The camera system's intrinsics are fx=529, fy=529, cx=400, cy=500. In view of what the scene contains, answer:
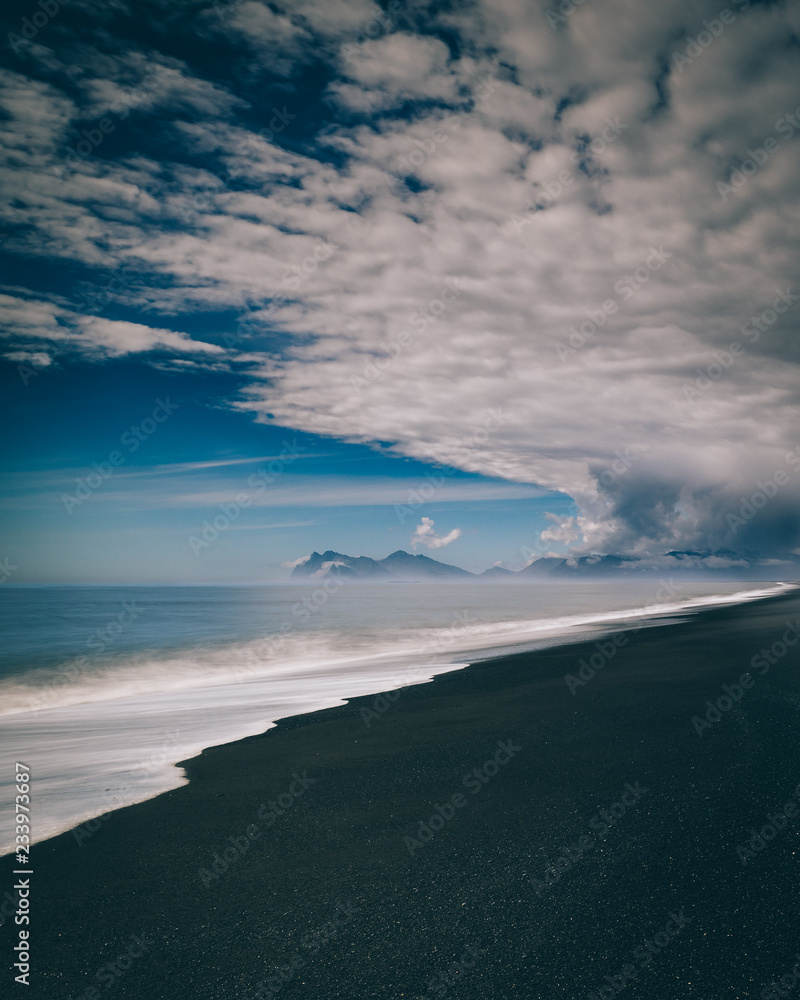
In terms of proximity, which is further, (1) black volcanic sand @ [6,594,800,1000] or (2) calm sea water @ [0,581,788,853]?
(2) calm sea water @ [0,581,788,853]

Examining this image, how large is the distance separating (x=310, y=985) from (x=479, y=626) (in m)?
36.3

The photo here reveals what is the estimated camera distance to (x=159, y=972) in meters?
3.56

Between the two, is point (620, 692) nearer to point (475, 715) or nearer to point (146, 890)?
point (475, 715)

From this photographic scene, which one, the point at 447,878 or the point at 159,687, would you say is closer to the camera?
the point at 447,878

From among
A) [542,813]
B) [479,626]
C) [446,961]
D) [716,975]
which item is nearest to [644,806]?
[542,813]

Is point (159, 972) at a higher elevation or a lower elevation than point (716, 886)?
higher

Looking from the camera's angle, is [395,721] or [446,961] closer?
[446,961]

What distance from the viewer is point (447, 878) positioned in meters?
4.45

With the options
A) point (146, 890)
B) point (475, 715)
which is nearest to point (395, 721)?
point (475, 715)

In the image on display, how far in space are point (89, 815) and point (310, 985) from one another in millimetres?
4217

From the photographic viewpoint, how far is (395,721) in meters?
9.99

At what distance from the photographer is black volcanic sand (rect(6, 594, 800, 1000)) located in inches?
134

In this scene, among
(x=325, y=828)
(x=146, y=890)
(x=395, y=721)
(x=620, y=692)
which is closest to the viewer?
(x=146, y=890)

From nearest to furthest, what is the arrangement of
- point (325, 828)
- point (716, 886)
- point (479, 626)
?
point (716, 886)
point (325, 828)
point (479, 626)
